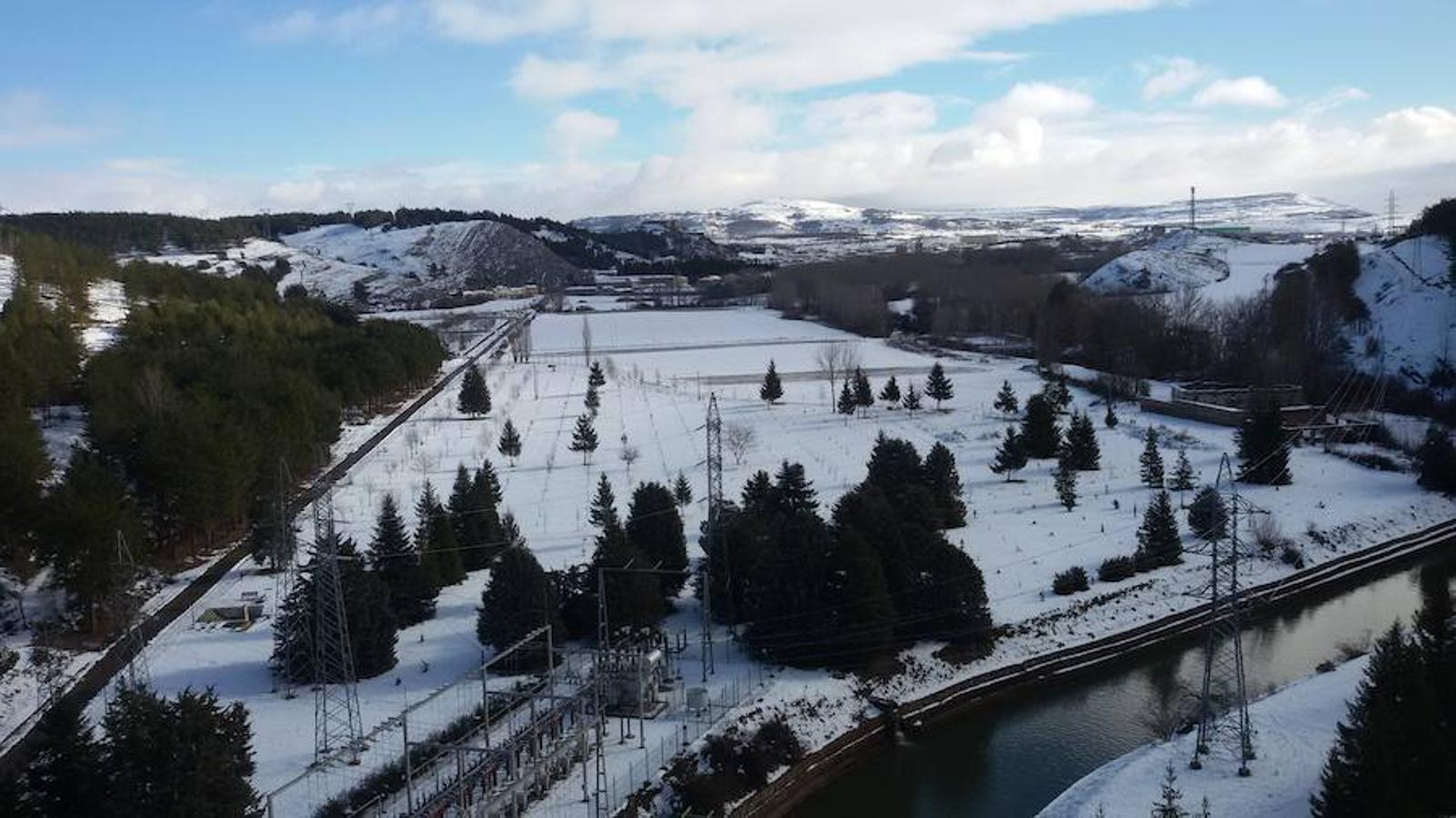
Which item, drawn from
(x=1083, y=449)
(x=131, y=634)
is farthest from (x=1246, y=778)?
(x=1083, y=449)

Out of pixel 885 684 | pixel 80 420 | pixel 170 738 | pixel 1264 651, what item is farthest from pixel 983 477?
pixel 80 420

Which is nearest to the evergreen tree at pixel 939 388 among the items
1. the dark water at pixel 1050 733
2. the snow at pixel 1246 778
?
the dark water at pixel 1050 733

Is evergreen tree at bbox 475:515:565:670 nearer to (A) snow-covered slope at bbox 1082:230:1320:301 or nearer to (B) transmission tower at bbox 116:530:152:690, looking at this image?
(B) transmission tower at bbox 116:530:152:690

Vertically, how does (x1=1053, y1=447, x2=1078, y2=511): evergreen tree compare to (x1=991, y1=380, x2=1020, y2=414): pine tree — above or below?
below

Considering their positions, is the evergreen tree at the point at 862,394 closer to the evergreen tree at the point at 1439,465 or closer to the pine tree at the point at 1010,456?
the pine tree at the point at 1010,456

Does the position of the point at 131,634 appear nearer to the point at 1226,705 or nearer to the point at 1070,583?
the point at 1226,705

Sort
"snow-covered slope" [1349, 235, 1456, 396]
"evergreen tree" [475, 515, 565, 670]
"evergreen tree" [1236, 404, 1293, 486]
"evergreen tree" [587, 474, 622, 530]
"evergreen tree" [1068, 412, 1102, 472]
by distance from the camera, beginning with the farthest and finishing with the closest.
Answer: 1. "snow-covered slope" [1349, 235, 1456, 396]
2. "evergreen tree" [1068, 412, 1102, 472]
3. "evergreen tree" [1236, 404, 1293, 486]
4. "evergreen tree" [587, 474, 622, 530]
5. "evergreen tree" [475, 515, 565, 670]

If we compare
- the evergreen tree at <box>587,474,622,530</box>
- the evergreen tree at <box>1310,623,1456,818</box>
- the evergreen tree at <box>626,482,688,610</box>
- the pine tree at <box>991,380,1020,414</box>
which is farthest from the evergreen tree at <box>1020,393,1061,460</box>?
the evergreen tree at <box>1310,623,1456,818</box>
